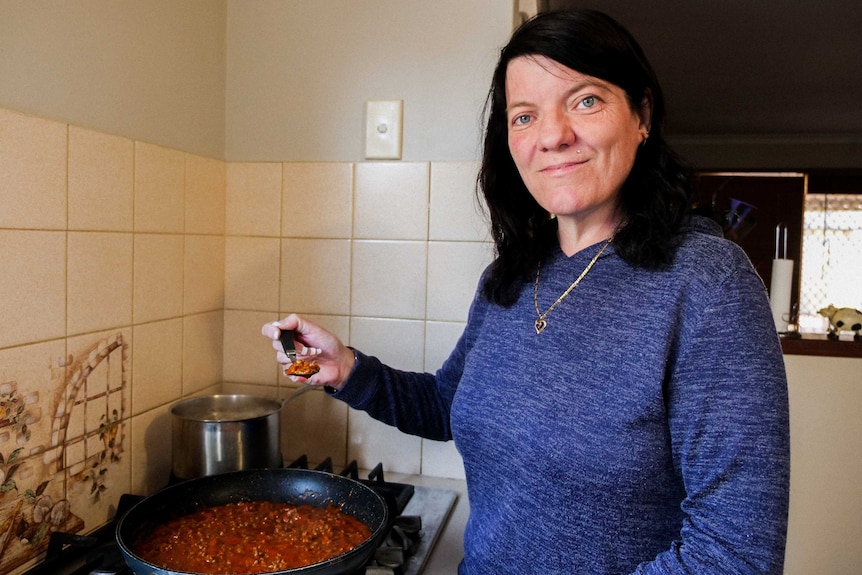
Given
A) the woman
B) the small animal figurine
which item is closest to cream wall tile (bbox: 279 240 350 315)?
the woman

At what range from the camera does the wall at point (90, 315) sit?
3.08ft

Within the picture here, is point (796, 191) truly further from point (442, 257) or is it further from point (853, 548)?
point (442, 257)

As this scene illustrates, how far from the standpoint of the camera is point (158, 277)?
1266 mm

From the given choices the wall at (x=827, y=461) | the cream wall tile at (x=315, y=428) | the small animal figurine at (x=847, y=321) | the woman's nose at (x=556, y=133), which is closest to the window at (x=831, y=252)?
the small animal figurine at (x=847, y=321)

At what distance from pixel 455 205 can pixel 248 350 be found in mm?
595

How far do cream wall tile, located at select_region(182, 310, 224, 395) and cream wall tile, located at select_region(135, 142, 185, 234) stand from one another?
0.22 meters

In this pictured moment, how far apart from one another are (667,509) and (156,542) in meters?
0.76

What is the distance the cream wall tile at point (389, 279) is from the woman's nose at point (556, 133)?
23.8 inches

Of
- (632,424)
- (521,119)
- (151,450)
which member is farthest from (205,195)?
(632,424)

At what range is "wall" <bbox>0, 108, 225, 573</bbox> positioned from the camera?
940 millimetres

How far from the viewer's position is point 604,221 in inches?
34.6

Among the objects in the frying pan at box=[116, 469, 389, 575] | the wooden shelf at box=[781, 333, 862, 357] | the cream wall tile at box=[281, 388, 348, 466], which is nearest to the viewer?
the frying pan at box=[116, 469, 389, 575]

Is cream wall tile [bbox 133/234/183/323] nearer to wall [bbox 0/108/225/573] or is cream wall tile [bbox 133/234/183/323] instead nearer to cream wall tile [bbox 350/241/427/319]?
wall [bbox 0/108/225/573]

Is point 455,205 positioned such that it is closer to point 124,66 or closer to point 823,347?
point 124,66
